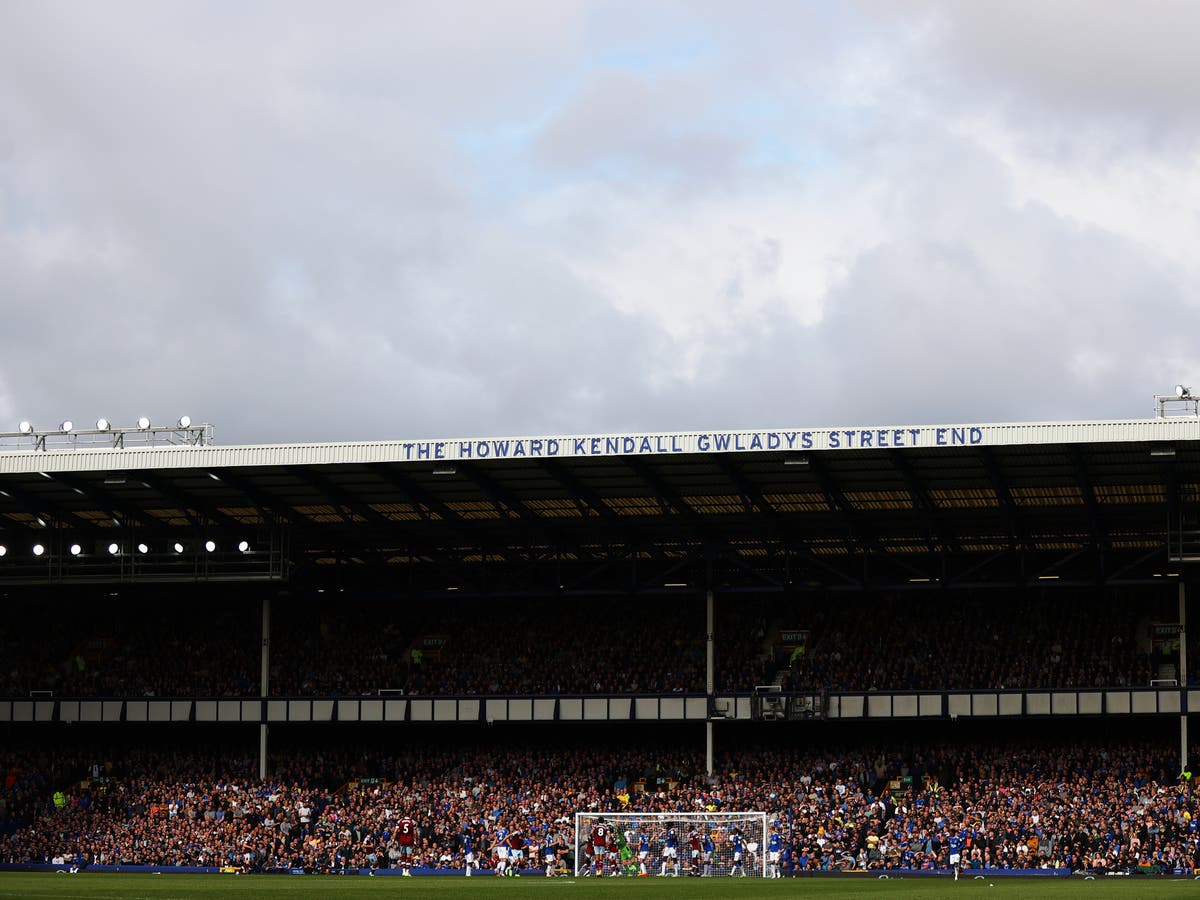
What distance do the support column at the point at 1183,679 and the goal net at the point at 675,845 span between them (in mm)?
15162

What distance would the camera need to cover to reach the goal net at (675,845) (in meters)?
52.6

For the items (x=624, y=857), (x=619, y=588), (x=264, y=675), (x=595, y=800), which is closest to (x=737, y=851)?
(x=624, y=857)

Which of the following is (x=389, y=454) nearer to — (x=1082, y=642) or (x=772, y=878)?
(x=772, y=878)

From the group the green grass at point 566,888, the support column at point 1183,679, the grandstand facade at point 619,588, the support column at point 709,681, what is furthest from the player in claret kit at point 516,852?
the support column at point 1183,679

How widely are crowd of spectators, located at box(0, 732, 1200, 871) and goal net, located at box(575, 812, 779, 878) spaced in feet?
4.93

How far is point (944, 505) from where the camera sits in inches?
2216

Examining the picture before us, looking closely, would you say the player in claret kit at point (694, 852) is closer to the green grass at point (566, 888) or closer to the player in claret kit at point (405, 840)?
the green grass at point (566, 888)

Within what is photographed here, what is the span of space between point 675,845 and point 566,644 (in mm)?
13964

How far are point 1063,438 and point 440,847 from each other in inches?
986

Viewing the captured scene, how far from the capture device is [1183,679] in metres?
58.5

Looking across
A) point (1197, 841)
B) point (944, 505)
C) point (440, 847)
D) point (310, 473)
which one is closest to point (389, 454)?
point (310, 473)

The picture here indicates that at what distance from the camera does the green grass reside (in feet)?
121

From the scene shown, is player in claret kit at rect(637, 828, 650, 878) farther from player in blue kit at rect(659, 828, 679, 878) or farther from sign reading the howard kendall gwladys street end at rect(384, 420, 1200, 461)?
sign reading the howard kendall gwladys street end at rect(384, 420, 1200, 461)

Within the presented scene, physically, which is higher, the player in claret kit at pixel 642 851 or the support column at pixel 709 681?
the support column at pixel 709 681
